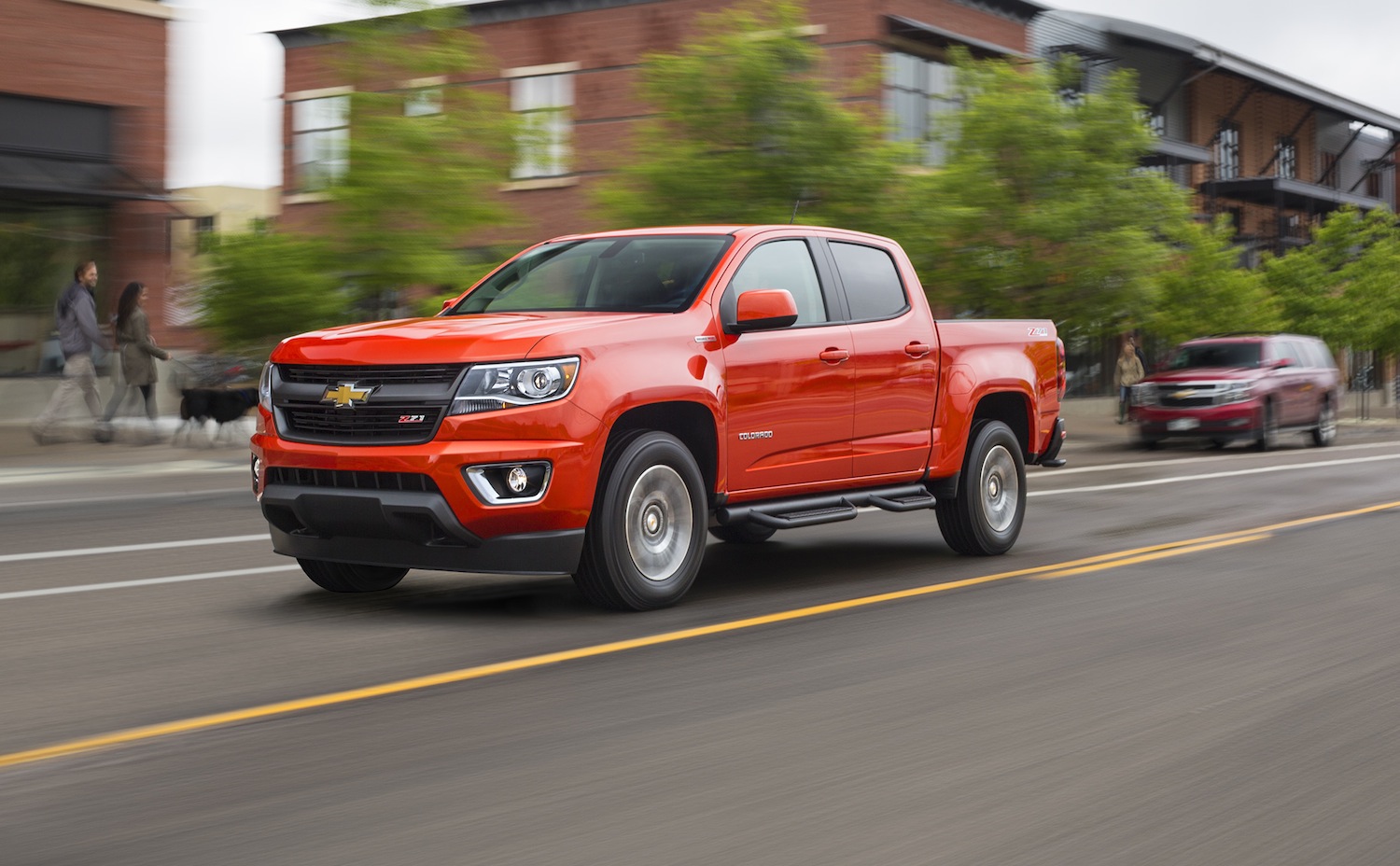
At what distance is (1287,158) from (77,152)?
153 ft

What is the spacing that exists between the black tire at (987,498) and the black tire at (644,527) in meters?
2.66

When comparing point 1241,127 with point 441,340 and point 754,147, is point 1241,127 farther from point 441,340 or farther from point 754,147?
point 441,340

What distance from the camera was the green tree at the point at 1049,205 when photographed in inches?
1029

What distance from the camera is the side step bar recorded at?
8.30m

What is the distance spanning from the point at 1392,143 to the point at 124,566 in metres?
63.5

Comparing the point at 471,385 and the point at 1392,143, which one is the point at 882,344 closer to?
the point at 471,385

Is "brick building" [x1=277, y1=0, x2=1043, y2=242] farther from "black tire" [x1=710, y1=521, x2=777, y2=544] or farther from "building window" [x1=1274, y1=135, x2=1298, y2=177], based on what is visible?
"building window" [x1=1274, y1=135, x2=1298, y2=177]

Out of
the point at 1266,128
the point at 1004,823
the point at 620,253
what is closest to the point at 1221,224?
the point at 1266,128

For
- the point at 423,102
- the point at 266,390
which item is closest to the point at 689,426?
the point at 266,390

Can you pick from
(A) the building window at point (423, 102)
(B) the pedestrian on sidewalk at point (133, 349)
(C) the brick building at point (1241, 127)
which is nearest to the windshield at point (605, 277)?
(A) the building window at point (423, 102)

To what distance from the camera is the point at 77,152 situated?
2220cm

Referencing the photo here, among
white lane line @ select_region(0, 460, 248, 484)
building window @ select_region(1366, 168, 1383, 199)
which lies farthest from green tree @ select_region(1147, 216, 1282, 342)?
building window @ select_region(1366, 168, 1383, 199)

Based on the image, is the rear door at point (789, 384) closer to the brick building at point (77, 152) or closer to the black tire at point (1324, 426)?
the brick building at point (77, 152)

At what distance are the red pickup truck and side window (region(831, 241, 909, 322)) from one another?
0.06 feet
